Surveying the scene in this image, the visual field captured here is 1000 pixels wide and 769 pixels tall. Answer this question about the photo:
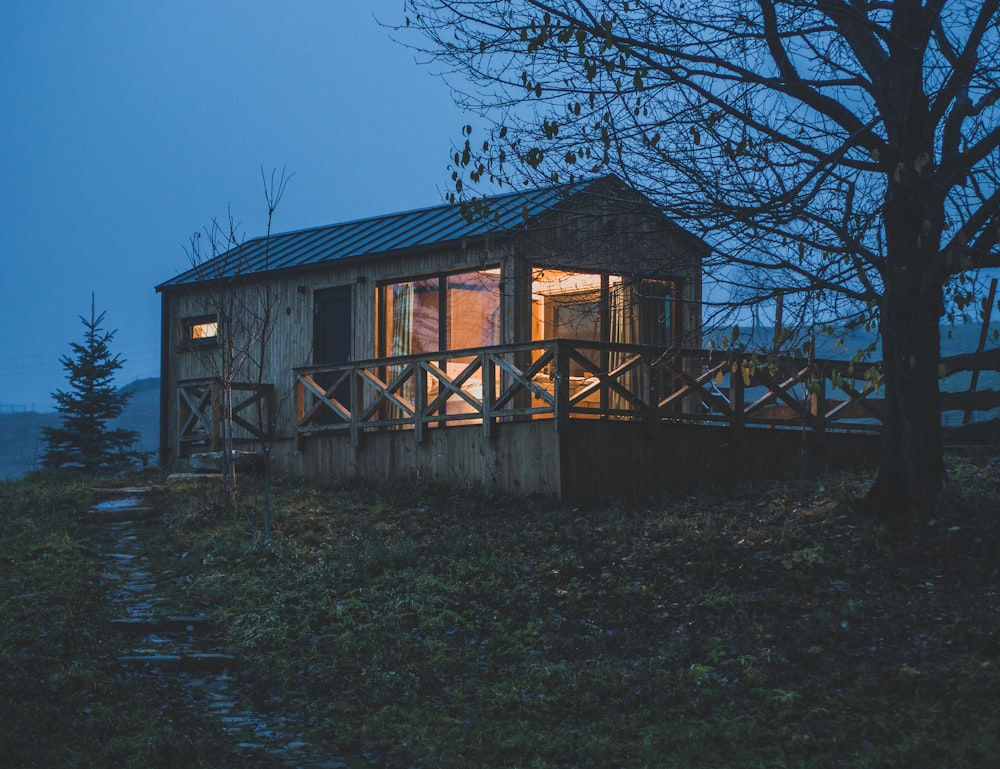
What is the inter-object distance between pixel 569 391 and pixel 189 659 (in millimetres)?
6507

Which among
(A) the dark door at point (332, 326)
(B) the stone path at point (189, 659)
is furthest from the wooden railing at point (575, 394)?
(B) the stone path at point (189, 659)

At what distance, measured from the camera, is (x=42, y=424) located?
3656 inches

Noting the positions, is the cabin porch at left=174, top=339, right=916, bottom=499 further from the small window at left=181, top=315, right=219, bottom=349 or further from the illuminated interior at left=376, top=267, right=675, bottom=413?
the small window at left=181, top=315, right=219, bottom=349

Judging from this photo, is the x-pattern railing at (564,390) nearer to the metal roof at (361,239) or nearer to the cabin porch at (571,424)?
the cabin porch at (571,424)

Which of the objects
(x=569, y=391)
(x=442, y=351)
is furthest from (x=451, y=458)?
(x=569, y=391)

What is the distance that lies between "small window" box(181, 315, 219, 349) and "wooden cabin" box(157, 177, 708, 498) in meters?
0.03

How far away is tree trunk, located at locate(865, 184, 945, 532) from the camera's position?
9.38 metres

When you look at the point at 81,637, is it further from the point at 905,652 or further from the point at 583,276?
the point at 583,276

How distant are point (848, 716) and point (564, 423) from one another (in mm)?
6517

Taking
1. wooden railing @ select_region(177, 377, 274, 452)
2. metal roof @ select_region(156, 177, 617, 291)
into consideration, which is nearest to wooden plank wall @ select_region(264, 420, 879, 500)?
wooden railing @ select_region(177, 377, 274, 452)

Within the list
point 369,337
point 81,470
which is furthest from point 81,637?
point 81,470

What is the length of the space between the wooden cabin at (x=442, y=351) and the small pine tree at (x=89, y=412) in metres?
2.22

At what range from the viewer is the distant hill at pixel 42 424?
272 ft

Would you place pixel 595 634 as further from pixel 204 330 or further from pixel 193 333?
pixel 193 333
